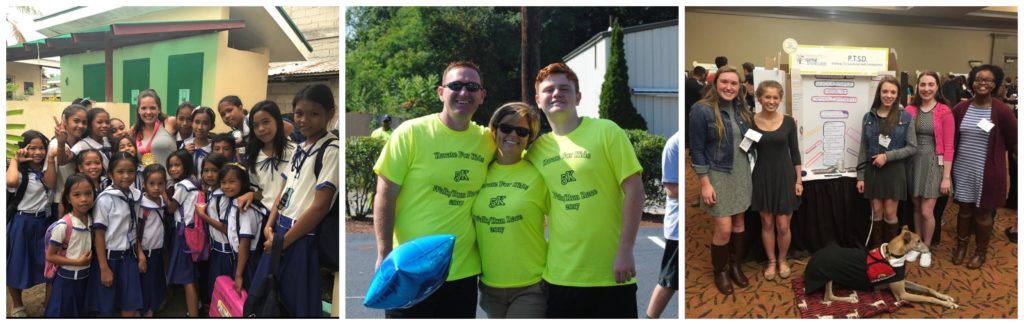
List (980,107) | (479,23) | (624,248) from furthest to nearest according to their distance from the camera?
(980,107) → (479,23) → (624,248)

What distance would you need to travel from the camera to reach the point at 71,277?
4.32m

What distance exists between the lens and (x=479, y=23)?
4.20 metres

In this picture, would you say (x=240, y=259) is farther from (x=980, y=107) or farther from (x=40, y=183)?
(x=980, y=107)

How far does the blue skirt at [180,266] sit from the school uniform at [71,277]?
0.40 meters

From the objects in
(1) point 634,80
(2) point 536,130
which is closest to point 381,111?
(2) point 536,130

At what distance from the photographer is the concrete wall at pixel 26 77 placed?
431 cm

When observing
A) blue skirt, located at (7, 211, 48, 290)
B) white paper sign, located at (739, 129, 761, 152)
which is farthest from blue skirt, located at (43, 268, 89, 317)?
white paper sign, located at (739, 129, 761, 152)

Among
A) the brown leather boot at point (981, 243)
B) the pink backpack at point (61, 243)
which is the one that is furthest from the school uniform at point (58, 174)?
the brown leather boot at point (981, 243)

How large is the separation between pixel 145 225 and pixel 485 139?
200 cm

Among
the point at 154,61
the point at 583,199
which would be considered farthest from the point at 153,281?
the point at 583,199

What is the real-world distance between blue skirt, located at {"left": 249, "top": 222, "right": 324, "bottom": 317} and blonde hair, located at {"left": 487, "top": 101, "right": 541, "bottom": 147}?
1.24m

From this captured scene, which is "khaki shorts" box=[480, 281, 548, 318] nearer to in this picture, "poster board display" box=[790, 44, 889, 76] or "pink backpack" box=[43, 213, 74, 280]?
"poster board display" box=[790, 44, 889, 76]

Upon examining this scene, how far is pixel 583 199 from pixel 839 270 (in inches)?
69.6

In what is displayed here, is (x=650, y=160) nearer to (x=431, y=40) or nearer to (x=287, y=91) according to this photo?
(x=431, y=40)
